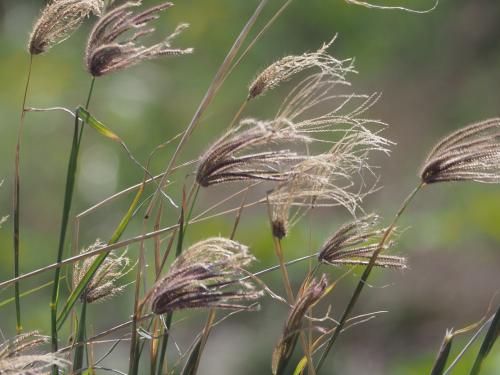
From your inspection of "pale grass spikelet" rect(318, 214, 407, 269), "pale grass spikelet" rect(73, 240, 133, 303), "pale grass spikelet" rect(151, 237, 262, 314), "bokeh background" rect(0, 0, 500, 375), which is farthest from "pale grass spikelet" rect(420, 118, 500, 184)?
"bokeh background" rect(0, 0, 500, 375)

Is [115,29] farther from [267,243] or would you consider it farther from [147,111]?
[147,111]

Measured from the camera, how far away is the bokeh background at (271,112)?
14.3 feet

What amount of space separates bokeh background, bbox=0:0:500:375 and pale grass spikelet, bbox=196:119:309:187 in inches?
88.5

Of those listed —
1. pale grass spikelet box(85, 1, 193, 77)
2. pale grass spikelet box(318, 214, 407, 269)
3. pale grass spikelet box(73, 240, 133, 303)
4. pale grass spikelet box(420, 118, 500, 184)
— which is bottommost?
pale grass spikelet box(73, 240, 133, 303)

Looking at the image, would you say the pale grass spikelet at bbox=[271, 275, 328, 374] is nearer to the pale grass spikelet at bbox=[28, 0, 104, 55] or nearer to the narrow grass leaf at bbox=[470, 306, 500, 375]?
the narrow grass leaf at bbox=[470, 306, 500, 375]

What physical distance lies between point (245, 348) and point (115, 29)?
117 inches

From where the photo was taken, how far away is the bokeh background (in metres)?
4.37

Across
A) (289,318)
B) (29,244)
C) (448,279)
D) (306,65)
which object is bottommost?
(448,279)

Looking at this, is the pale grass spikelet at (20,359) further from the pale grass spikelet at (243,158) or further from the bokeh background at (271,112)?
the bokeh background at (271,112)

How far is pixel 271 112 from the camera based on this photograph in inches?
238

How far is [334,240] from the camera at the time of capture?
3.93 feet

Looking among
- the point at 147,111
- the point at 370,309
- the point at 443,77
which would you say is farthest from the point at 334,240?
the point at 443,77

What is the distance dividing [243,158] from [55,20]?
0.32 metres

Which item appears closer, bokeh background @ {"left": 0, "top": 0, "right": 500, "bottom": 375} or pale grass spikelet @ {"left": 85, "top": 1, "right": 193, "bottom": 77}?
pale grass spikelet @ {"left": 85, "top": 1, "right": 193, "bottom": 77}
